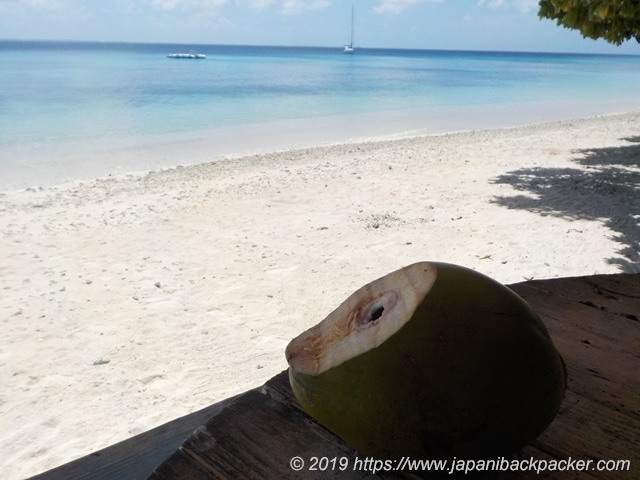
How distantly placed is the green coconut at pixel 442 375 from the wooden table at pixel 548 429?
112mm

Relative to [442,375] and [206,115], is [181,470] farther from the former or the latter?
[206,115]

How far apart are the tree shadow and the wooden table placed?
3.47 metres

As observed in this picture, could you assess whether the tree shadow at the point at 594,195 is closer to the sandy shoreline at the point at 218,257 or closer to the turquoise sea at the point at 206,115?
the sandy shoreline at the point at 218,257

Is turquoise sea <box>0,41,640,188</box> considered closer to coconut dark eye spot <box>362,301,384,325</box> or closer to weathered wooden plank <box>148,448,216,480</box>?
weathered wooden plank <box>148,448,216,480</box>

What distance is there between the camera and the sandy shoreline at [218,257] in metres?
2.88

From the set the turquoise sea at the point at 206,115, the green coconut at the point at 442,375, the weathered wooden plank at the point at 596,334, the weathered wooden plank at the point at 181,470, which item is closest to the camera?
the green coconut at the point at 442,375

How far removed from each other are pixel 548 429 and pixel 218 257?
4.06 m

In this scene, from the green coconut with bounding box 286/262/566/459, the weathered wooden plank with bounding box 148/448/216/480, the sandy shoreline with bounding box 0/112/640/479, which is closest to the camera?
the green coconut with bounding box 286/262/566/459

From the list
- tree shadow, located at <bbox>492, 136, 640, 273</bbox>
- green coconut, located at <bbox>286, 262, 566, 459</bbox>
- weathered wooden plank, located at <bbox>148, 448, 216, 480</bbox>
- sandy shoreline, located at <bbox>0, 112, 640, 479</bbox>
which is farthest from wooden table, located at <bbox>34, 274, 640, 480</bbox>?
tree shadow, located at <bbox>492, 136, 640, 273</bbox>

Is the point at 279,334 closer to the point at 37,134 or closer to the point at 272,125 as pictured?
the point at 37,134

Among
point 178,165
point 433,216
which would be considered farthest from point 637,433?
point 178,165

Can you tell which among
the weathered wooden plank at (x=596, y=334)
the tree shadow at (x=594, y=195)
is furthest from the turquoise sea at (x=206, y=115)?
the weathered wooden plank at (x=596, y=334)

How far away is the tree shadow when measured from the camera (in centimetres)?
496

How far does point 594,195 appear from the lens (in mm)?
6266
